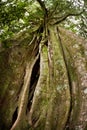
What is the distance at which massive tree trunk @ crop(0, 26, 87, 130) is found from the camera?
392 centimetres

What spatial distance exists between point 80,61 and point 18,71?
0.99 meters

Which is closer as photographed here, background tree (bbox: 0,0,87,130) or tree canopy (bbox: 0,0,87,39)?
background tree (bbox: 0,0,87,130)

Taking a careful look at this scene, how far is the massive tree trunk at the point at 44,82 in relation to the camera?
392 centimetres

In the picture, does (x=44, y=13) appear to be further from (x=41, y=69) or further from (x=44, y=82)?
(x=44, y=82)

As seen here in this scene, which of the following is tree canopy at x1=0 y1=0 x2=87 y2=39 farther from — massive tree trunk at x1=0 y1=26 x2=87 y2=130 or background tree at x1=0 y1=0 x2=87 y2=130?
massive tree trunk at x1=0 y1=26 x2=87 y2=130

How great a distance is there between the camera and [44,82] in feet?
13.7

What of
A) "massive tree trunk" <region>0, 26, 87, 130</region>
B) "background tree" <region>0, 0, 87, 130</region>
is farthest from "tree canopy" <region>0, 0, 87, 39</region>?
"massive tree trunk" <region>0, 26, 87, 130</region>

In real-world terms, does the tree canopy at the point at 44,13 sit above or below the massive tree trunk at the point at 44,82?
above

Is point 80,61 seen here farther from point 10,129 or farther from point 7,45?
point 10,129

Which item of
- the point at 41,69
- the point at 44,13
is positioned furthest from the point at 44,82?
the point at 44,13

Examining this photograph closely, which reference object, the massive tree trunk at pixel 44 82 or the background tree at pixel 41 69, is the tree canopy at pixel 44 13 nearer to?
the background tree at pixel 41 69

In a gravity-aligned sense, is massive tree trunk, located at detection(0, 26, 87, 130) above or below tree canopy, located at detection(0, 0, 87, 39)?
below

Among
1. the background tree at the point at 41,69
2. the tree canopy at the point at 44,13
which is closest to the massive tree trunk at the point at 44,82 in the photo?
the background tree at the point at 41,69

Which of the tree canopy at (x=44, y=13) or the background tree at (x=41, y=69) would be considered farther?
the tree canopy at (x=44, y=13)
